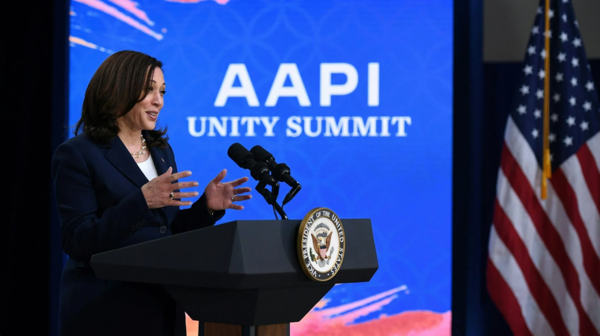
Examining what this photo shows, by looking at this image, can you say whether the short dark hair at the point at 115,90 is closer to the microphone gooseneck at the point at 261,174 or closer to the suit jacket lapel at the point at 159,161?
the suit jacket lapel at the point at 159,161

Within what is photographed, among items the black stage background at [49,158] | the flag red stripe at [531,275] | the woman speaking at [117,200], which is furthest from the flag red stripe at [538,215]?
the woman speaking at [117,200]

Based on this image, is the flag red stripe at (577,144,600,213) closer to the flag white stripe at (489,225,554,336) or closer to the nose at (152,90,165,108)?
the flag white stripe at (489,225,554,336)

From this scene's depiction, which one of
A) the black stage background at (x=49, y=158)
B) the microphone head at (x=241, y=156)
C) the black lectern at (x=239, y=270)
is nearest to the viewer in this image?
the black lectern at (x=239, y=270)

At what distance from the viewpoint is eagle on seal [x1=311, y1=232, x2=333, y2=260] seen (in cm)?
104

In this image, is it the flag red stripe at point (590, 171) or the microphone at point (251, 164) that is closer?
the microphone at point (251, 164)

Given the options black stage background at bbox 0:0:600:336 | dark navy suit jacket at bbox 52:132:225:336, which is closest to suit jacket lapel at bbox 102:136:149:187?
dark navy suit jacket at bbox 52:132:225:336

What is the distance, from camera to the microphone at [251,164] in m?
1.21

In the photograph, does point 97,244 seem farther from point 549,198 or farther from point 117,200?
point 549,198

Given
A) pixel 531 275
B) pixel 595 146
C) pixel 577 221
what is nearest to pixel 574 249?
pixel 577 221

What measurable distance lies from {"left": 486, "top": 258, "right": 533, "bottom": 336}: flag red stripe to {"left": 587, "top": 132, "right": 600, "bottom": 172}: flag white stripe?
0.77 m

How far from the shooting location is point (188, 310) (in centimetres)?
112

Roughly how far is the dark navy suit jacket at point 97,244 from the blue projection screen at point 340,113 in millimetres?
1935

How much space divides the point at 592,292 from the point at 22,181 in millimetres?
3251

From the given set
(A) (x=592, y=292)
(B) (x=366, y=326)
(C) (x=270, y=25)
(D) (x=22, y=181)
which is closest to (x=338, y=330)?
(B) (x=366, y=326)
